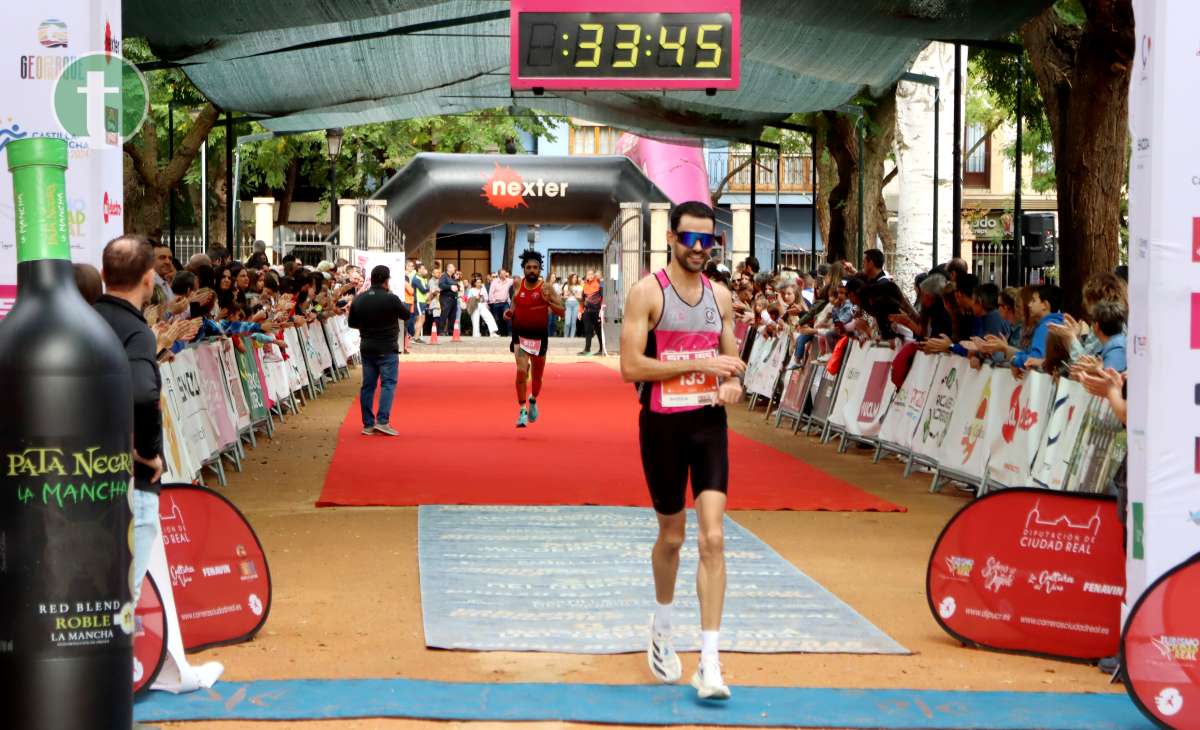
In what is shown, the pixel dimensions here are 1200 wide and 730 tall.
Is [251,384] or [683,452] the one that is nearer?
[683,452]

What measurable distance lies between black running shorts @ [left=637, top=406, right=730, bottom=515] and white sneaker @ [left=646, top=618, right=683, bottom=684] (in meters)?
0.53

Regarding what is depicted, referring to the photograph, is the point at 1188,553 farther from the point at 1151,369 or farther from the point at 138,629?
the point at 138,629

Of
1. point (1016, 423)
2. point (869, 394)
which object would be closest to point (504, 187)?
point (869, 394)

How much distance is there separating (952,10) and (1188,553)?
821 centimetres

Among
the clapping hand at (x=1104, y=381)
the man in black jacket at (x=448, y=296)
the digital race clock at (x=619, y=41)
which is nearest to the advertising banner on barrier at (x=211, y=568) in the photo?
the clapping hand at (x=1104, y=381)

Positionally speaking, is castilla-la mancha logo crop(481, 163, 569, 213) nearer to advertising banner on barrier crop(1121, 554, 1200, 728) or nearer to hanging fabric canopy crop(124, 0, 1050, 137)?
hanging fabric canopy crop(124, 0, 1050, 137)

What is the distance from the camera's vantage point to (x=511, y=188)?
3941 cm

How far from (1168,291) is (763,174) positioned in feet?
211

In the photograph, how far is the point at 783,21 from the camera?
53.1 ft

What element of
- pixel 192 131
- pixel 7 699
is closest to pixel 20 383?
pixel 7 699

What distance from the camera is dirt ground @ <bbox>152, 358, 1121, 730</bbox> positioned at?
7078mm

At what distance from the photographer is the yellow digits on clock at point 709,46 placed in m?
15.6

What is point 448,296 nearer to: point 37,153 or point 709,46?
point 709,46

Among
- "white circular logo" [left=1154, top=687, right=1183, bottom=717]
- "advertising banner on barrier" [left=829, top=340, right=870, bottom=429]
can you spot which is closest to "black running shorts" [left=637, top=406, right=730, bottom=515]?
"white circular logo" [left=1154, top=687, right=1183, bottom=717]
